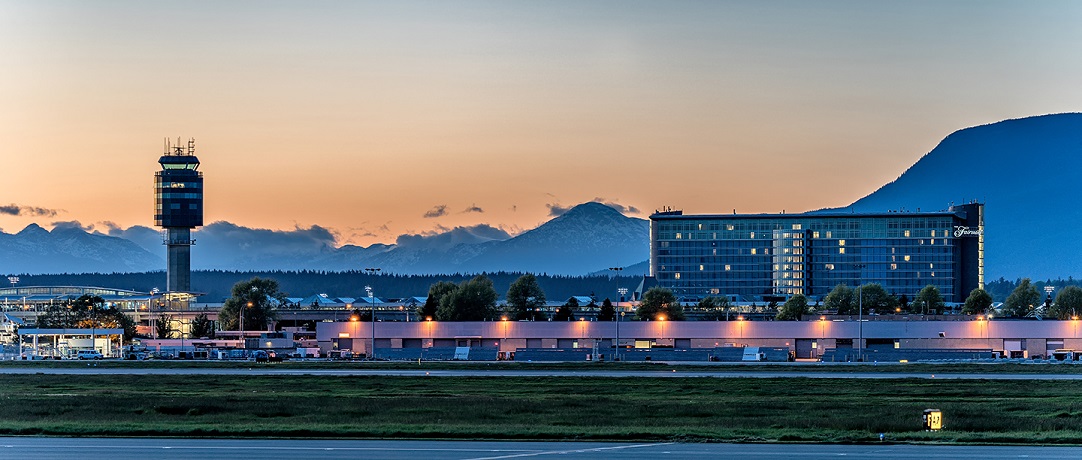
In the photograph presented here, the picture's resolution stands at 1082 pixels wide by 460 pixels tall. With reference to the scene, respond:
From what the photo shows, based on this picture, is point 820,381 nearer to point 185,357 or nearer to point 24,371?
point 24,371

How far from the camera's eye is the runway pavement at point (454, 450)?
1909 inches

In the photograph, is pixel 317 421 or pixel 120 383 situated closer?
pixel 317 421

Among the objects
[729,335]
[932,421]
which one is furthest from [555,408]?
[729,335]

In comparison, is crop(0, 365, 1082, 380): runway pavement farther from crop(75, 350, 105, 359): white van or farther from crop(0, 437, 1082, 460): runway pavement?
crop(0, 437, 1082, 460): runway pavement

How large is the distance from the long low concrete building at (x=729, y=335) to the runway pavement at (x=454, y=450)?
12441 cm

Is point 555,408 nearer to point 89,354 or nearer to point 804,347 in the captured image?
point 804,347

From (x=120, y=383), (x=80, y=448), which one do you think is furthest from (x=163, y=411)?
(x=120, y=383)

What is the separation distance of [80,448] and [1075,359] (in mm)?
131521

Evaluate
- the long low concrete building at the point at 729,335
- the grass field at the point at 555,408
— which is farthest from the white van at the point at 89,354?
the grass field at the point at 555,408

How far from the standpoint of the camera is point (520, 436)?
56.2 metres

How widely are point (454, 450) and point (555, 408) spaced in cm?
2244

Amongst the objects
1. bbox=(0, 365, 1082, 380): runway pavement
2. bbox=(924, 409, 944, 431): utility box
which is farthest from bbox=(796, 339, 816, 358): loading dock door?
bbox=(924, 409, 944, 431): utility box

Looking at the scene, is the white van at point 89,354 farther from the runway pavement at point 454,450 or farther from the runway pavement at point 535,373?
the runway pavement at point 454,450

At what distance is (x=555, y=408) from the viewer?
239 feet
